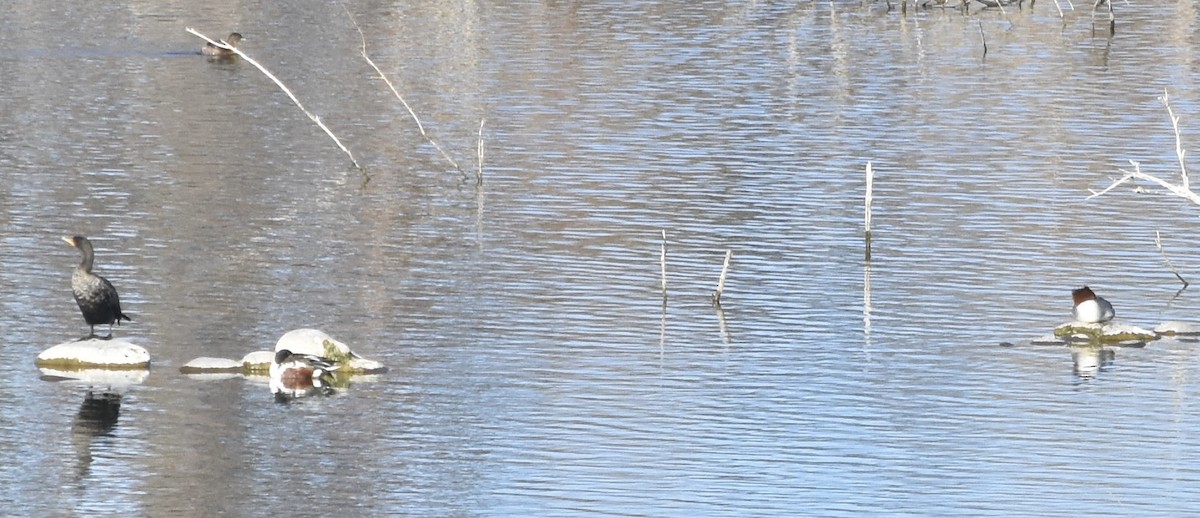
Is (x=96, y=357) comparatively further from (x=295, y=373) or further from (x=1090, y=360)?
(x=1090, y=360)

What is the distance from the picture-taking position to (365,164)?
132 feet

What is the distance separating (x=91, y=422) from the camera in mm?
20219

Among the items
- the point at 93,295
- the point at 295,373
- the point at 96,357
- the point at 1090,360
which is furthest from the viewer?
the point at 1090,360

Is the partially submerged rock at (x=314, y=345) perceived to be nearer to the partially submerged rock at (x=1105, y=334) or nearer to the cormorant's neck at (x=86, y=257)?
the cormorant's neck at (x=86, y=257)

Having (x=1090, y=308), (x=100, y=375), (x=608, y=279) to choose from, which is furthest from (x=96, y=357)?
(x=1090, y=308)

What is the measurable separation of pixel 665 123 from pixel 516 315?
20.2m

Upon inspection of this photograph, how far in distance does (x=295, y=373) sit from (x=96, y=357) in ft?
7.78

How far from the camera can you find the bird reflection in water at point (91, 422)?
1930 cm

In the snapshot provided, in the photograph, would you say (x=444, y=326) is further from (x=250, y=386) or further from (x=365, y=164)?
(x=365, y=164)

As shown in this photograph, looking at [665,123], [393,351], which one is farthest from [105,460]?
[665,123]

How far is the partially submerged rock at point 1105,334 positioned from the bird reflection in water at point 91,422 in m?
A: 10.9

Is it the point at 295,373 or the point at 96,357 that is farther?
the point at 96,357

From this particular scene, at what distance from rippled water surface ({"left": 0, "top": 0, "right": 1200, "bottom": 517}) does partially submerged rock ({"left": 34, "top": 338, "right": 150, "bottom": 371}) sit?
1.18 ft

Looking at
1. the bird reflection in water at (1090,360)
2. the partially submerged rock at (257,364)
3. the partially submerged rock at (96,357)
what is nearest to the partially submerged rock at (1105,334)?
the bird reflection in water at (1090,360)
